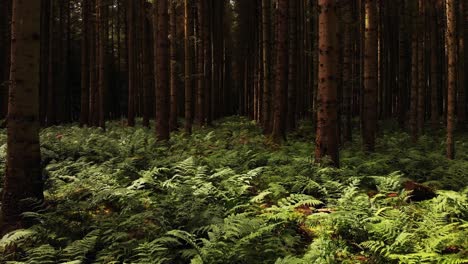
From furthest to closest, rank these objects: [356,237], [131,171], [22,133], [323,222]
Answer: [131,171], [22,133], [323,222], [356,237]

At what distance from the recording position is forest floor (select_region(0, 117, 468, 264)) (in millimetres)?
4590

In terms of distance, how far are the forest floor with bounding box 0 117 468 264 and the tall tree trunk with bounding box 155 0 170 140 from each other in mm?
3800

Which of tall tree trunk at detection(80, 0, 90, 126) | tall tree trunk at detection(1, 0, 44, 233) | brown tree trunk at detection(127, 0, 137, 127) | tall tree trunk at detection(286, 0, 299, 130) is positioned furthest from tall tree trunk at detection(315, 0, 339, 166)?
tall tree trunk at detection(80, 0, 90, 126)

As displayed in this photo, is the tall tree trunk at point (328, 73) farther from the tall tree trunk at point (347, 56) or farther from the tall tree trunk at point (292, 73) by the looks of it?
the tall tree trunk at point (292, 73)

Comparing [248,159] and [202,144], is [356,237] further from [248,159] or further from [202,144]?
[202,144]

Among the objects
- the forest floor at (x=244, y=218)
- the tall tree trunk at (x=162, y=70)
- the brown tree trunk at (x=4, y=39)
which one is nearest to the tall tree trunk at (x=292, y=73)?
the tall tree trunk at (x=162, y=70)

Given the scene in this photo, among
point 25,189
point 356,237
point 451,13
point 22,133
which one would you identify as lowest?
point 356,237

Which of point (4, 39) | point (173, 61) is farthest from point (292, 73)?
point (4, 39)

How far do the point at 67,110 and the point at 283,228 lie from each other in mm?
31012

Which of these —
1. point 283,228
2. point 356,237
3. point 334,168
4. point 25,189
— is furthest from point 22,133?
point 334,168

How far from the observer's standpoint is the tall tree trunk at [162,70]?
12.4 m

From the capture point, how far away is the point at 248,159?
31.4 feet

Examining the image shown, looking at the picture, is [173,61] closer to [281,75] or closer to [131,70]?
[281,75]

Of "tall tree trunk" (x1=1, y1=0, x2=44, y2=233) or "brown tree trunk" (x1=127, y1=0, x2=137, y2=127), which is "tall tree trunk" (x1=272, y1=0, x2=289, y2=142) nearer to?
"tall tree trunk" (x1=1, y1=0, x2=44, y2=233)
